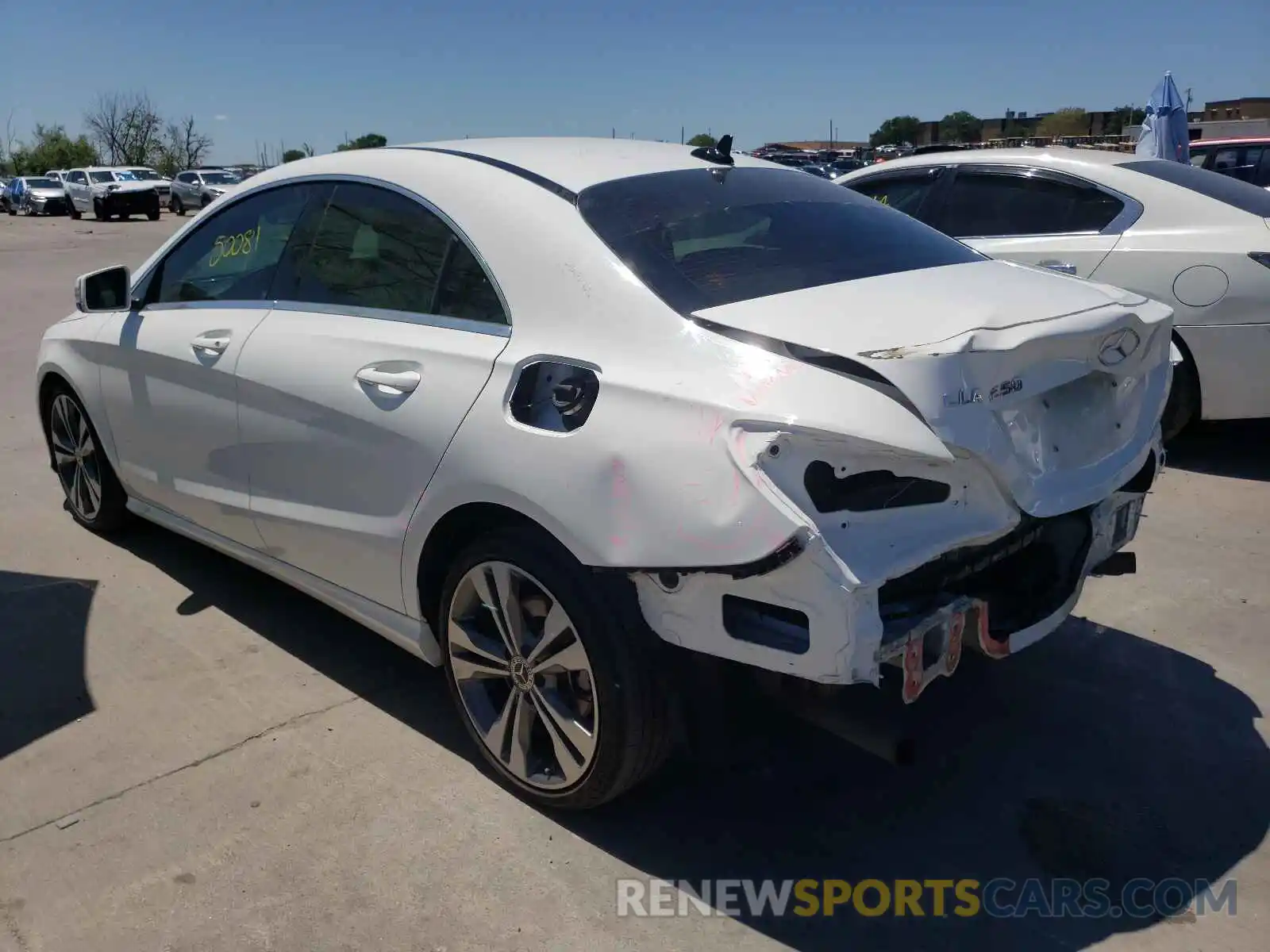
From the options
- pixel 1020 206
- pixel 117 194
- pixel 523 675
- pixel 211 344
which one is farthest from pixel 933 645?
pixel 117 194

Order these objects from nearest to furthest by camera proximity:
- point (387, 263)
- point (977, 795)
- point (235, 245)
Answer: point (977, 795) < point (387, 263) < point (235, 245)

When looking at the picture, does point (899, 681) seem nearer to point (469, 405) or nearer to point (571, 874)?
point (571, 874)

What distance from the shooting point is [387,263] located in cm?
325

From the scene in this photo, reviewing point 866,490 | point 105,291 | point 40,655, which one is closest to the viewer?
point 866,490

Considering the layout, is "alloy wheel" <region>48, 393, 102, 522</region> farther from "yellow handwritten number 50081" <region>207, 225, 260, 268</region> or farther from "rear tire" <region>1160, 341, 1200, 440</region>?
"rear tire" <region>1160, 341, 1200, 440</region>

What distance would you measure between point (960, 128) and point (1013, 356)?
71.2 m

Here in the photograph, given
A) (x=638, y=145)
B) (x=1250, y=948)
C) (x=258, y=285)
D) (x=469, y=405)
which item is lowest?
(x=1250, y=948)

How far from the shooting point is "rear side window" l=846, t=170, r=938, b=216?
262 inches

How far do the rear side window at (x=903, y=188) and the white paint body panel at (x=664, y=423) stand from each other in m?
3.55

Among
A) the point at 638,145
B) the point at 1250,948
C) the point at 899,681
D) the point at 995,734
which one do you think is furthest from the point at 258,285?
the point at 1250,948

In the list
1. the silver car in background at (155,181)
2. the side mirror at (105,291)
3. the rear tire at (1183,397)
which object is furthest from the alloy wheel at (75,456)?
the silver car in background at (155,181)

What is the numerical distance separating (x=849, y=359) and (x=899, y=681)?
74 centimetres

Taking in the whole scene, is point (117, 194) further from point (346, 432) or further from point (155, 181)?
point (346, 432)

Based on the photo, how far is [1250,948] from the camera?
240 cm
